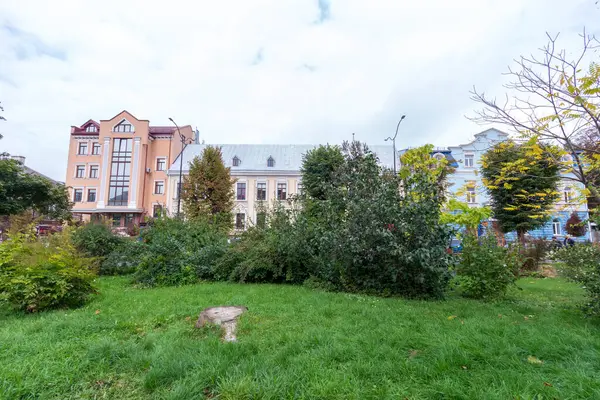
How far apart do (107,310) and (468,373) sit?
19.3 feet

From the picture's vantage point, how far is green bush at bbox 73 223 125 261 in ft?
36.8

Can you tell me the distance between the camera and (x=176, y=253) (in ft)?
32.1

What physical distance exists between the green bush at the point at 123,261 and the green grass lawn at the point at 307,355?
225 inches

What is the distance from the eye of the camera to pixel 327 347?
3.51 m

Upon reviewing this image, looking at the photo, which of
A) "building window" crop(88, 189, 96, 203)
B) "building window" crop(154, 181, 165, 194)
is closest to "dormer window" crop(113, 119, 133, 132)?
"building window" crop(154, 181, 165, 194)

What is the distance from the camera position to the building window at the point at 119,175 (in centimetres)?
3519

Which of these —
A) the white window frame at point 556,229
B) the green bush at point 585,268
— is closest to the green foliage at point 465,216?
the green bush at point 585,268

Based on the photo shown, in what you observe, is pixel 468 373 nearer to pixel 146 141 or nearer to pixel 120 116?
pixel 146 141

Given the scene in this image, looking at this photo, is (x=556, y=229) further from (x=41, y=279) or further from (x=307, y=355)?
(x=41, y=279)

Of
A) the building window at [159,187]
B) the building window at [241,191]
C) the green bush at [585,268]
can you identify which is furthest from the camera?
the building window at [159,187]

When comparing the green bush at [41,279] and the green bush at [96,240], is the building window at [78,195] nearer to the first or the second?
the green bush at [96,240]

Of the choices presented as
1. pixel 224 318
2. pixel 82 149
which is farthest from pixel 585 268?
pixel 82 149

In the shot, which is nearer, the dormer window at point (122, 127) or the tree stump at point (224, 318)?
the tree stump at point (224, 318)

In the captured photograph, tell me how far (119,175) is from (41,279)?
34475 millimetres
